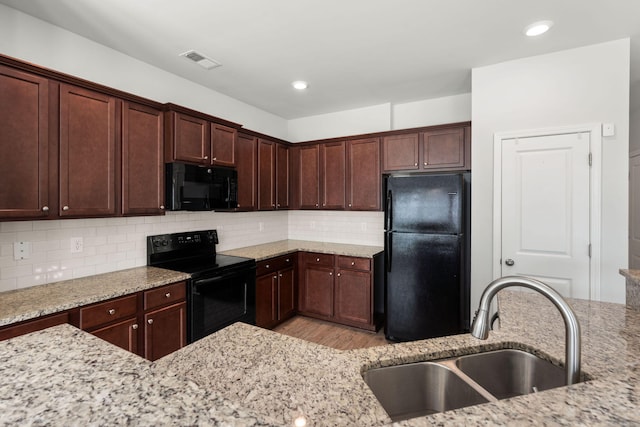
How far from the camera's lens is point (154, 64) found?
2811mm

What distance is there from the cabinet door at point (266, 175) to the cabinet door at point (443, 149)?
186 centimetres

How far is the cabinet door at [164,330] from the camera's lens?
2.18 m

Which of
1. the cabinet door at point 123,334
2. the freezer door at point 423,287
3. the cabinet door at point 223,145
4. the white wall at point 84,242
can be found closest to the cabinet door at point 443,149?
the freezer door at point 423,287

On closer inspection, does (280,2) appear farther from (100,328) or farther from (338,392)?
(100,328)

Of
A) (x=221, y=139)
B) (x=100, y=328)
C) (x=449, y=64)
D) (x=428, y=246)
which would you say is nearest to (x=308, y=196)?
(x=221, y=139)

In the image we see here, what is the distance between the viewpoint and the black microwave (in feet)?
8.53

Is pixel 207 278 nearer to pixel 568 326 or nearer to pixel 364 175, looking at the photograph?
pixel 364 175

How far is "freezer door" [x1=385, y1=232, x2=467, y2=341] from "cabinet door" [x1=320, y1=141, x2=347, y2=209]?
1.00 metres

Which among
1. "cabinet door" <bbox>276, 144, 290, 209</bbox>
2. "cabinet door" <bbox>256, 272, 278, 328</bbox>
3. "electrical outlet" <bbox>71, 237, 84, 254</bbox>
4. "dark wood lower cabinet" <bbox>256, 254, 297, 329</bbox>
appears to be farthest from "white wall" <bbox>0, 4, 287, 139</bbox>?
"cabinet door" <bbox>256, 272, 278, 328</bbox>

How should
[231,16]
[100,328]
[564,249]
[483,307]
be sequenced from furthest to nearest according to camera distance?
[564,249]
[231,16]
[100,328]
[483,307]

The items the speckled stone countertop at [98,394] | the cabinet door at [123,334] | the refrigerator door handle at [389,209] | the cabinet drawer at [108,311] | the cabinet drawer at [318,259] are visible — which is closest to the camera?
the speckled stone countertop at [98,394]

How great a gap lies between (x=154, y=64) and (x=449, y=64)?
2.75 m

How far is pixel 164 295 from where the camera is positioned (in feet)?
7.47

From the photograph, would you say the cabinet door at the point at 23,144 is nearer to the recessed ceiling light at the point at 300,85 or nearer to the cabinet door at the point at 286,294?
the recessed ceiling light at the point at 300,85
